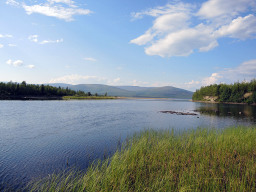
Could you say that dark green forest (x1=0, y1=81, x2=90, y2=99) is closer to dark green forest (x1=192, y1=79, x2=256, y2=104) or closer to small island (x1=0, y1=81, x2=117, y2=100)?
small island (x1=0, y1=81, x2=117, y2=100)

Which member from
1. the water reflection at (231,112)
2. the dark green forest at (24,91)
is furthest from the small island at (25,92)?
the water reflection at (231,112)

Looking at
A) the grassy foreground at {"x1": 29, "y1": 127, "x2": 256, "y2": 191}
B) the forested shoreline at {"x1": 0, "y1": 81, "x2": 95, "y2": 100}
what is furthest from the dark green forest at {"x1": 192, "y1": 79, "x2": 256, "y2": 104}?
the forested shoreline at {"x1": 0, "y1": 81, "x2": 95, "y2": 100}

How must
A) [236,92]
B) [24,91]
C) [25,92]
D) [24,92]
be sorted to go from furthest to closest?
[25,92]
[24,92]
[24,91]
[236,92]

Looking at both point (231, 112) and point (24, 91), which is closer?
point (231, 112)

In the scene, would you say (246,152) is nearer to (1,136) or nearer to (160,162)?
(160,162)

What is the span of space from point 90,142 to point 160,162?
11.4 meters

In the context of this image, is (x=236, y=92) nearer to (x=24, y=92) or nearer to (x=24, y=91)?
(x=24, y=91)

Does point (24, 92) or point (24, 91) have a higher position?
point (24, 91)

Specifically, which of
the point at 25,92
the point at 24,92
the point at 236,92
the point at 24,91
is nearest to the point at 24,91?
the point at 24,91

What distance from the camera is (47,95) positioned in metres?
166

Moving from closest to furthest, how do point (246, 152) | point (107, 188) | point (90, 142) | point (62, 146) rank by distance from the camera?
1. point (107, 188)
2. point (246, 152)
3. point (62, 146)
4. point (90, 142)

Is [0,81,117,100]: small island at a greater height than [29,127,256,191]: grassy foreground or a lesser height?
greater

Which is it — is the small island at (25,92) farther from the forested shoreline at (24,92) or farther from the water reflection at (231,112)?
the water reflection at (231,112)

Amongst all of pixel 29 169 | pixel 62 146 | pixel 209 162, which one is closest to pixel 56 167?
pixel 29 169
